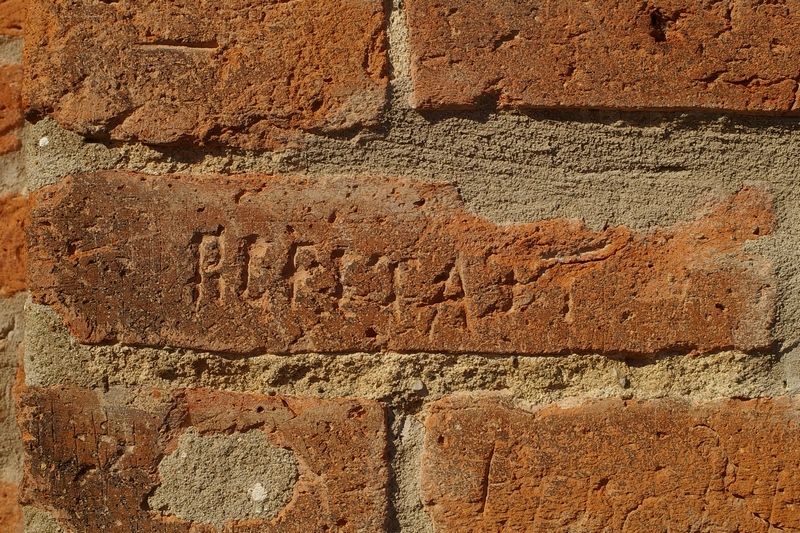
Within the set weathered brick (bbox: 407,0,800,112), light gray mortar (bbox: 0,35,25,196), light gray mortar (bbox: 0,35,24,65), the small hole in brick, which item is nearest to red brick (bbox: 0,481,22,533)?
light gray mortar (bbox: 0,35,25,196)

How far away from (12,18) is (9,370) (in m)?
0.38

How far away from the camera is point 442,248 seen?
607mm

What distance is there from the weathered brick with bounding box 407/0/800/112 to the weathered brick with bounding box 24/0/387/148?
0.10 meters

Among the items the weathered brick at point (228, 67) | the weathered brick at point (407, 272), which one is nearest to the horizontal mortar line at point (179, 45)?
the weathered brick at point (228, 67)

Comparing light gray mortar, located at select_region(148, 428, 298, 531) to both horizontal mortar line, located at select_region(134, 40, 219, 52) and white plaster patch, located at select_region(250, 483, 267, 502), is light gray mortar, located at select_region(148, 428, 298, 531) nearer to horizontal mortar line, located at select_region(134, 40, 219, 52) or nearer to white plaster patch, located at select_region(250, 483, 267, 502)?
white plaster patch, located at select_region(250, 483, 267, 502)

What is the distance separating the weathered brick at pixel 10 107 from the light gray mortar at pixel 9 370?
0.16 meters

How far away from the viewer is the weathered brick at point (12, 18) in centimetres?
75

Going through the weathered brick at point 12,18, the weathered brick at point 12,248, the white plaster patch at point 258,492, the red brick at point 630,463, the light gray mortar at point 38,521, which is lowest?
the light gray mortar at point 38,521

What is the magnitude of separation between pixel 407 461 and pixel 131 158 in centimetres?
37

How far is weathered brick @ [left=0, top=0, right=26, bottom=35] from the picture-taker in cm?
75

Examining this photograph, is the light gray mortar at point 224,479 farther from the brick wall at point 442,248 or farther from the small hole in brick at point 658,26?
the small hole in brick at point 658,26

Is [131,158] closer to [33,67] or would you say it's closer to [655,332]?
[33,67]

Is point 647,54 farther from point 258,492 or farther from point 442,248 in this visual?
point 258,492

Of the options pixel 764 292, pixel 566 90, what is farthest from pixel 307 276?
pixel 764 292
